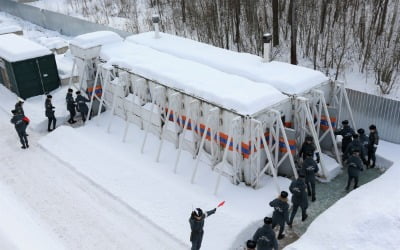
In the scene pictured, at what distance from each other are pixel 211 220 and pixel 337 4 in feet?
38.8

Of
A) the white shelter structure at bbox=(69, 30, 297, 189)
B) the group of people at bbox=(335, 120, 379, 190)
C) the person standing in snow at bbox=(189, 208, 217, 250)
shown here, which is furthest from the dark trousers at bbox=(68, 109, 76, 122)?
the group of people at bbox=(335, 120, 379, 190)

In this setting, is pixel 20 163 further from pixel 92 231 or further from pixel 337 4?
pixel 337 4

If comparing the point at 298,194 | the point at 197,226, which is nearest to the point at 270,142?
the point at 298,194

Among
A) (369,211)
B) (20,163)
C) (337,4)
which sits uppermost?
(337,4)

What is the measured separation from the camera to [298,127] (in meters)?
10.4

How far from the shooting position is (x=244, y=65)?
1182 centimetres

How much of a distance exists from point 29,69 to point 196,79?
24.5 ft

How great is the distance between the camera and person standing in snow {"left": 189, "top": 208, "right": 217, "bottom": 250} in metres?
7.42

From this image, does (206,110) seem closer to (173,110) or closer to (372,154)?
(173,110)

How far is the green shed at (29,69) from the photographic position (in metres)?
14.8

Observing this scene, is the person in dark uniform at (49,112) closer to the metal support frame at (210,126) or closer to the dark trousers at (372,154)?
the metal support frame at (210,126)

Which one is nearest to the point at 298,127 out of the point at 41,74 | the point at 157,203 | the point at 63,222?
the point at 157,203

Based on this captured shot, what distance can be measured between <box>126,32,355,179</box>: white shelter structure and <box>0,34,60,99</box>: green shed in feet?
19.9

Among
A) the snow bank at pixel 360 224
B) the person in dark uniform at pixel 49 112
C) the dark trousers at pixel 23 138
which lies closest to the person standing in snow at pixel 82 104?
the person in dark uniform at pixel 49 112
